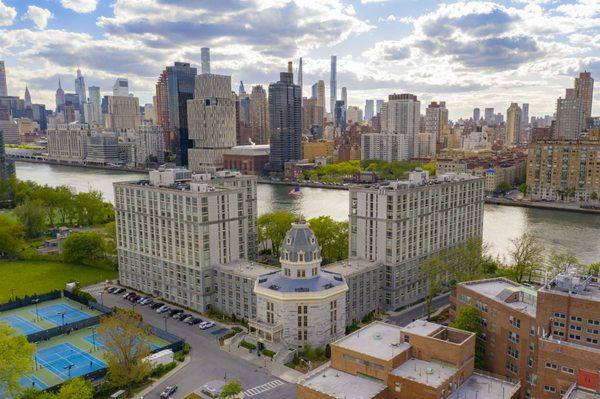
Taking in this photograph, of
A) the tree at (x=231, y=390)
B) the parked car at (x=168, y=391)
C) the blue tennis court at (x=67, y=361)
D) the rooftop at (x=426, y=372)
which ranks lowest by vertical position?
the blue tennis court at (x=67, y=361)

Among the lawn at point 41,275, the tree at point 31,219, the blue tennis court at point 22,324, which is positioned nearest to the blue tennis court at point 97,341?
the blue tennis court at point 22,324

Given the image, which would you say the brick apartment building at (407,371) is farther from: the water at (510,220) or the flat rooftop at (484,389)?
the water at (510,220)

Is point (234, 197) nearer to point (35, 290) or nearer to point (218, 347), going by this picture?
point (218, 347)

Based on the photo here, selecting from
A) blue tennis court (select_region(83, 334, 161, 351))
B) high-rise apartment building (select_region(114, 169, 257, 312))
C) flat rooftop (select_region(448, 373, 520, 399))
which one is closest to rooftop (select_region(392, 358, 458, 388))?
flat rooftop (select_region(448, 373, 520, 399))

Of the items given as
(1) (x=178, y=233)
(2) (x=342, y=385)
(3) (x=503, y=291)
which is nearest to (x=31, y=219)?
(1) (x=178, y=233)

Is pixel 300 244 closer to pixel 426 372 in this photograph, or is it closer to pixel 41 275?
pixel 426 372

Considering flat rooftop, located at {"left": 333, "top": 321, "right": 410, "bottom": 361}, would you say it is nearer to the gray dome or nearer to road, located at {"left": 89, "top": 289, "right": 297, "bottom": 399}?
road, located at {"left": 89, "top": 289, "right": 297, "bottom": 399}
